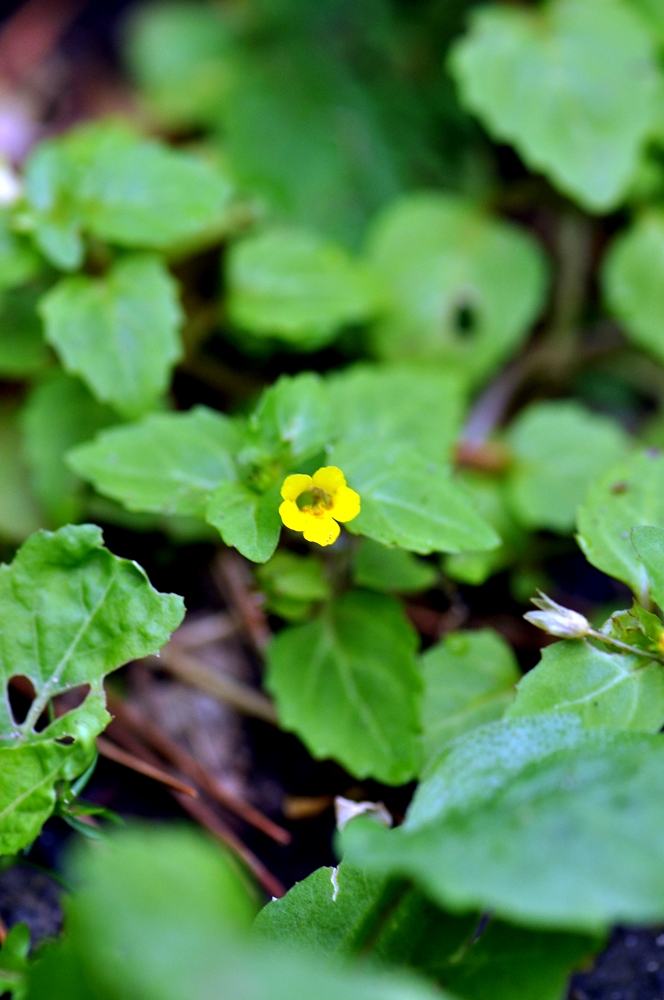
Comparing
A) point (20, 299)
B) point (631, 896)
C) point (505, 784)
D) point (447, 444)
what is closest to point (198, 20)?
point (20, 299)

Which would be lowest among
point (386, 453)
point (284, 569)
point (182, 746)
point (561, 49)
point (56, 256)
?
point (182, 746)

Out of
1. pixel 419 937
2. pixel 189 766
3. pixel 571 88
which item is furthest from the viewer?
pixel 571 88

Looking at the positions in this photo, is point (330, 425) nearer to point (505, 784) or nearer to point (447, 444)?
point (447, 444)

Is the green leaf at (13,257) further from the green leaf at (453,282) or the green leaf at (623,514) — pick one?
the green leaf at (623,514)

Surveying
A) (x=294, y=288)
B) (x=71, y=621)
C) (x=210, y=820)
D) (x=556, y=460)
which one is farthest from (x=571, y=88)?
(x=210, y=820)

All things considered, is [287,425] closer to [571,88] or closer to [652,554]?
[652,554]

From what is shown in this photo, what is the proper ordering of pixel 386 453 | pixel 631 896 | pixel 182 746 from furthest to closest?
pixel 182 746
pixel 386 453
pixel 631 896

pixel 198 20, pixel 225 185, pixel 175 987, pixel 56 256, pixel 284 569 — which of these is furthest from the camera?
pixel 198 20
